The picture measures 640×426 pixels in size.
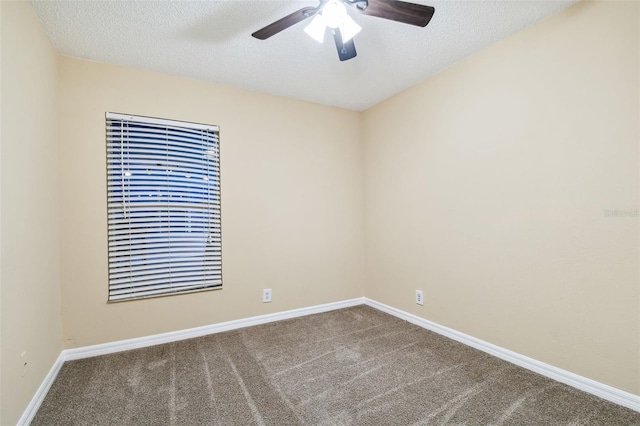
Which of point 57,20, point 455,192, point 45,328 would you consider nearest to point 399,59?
point 455,192

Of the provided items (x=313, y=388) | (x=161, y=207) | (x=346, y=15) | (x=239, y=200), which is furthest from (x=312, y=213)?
(x=346, y=15)

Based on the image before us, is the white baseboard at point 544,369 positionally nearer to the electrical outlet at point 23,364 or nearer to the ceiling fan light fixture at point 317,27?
the ceiling fan light fixture at point 317,27

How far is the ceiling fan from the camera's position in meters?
1.42

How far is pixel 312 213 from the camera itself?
3.31m

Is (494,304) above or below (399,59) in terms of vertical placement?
below

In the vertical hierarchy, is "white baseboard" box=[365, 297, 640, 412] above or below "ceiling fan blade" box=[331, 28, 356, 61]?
below

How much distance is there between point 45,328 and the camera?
1.91 metres

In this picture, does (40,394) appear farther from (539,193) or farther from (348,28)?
(539,193)

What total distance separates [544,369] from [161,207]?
10.6 feet

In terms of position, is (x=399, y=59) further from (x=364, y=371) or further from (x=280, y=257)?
(x=364, y=371)

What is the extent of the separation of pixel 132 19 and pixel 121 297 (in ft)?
6.92

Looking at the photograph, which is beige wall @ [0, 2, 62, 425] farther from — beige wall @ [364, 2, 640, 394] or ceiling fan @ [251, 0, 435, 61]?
beige wall @ [364, 2, 640, 394]

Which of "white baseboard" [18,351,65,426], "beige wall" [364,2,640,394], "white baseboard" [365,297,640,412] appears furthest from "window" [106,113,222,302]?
"white baseboard" [365,297,640,412]

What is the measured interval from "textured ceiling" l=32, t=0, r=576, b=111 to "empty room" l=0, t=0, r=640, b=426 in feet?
0.06
